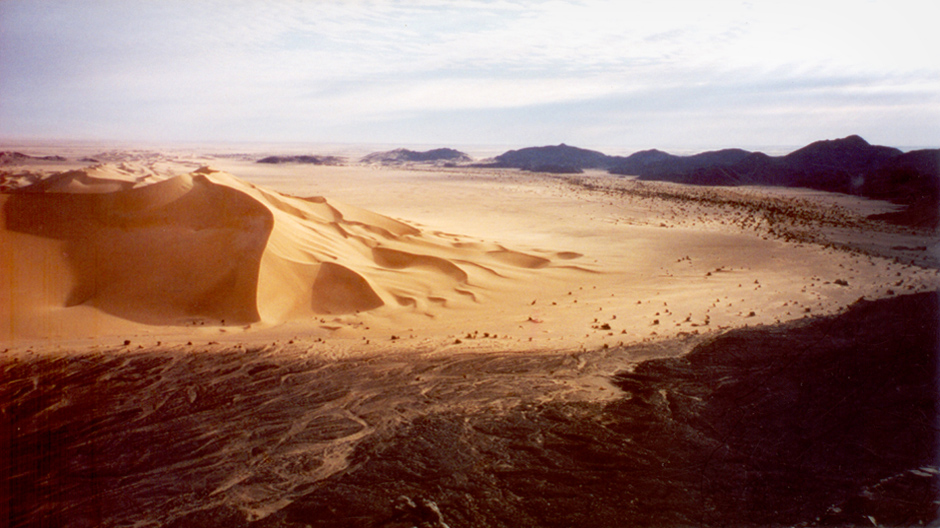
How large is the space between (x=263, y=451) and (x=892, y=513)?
12.1 ft

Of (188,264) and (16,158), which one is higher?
(16,158)

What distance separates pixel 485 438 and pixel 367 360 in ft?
5.92

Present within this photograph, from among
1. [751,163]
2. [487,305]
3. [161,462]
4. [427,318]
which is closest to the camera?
[161,462]

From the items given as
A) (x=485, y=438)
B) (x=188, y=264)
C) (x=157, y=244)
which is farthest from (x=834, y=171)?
(x=485, y=438)

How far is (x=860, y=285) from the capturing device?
27.7 feet

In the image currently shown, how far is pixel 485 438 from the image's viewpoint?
12.5ft

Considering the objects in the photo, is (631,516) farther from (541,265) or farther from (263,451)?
(541,265)

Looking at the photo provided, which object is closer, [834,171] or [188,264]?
[188,264]

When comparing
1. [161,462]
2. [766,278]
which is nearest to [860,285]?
[766,278]

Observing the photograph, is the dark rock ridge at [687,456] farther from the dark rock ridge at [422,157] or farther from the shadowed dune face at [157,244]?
the dark rock ridge at [422,157]

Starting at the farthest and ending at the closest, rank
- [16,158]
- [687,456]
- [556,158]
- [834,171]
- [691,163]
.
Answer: [556,158] < [691,163] < [834,171] < [16,158] < [687,456]

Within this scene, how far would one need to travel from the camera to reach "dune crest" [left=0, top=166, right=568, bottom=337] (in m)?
6.75

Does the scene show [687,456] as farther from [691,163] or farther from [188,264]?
[691,163]

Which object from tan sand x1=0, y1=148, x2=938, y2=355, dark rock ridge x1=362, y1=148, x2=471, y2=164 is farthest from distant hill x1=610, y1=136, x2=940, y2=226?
dark rock ridge x1=362, y1=148, x2=471, y2=164
